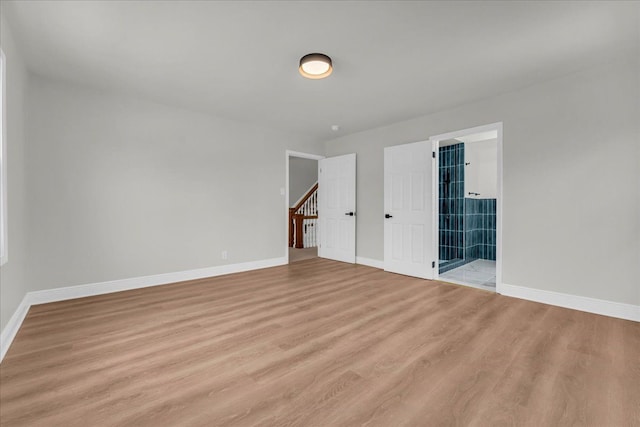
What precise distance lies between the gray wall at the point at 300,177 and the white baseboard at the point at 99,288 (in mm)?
4906

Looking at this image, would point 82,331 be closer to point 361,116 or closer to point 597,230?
point 361,116

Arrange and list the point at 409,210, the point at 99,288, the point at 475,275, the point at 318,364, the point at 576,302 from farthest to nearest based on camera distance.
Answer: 1. the point at 475,275
2. the point at 409,210
3. the point at 99,288
4. the point at 576,302
5. the point at 318,364

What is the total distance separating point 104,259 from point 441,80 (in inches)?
177

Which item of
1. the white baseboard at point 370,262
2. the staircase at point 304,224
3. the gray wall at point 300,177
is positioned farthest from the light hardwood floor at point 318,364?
the gray wall at point 300,177

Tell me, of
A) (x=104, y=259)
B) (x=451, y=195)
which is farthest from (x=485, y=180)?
(x=104, y=259)

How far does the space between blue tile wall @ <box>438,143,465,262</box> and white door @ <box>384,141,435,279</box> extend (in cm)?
207

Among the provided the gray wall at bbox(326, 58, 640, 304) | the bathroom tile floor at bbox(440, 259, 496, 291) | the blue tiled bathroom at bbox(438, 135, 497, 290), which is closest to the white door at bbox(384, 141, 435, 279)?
the bathroom tile floor at bbox(440, 259, 496, 291)

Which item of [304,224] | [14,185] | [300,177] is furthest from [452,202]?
[14,185]

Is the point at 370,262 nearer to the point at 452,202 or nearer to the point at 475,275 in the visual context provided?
the point at 475,275

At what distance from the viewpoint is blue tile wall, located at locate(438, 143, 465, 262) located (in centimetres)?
600

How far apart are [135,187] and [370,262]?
3833mm

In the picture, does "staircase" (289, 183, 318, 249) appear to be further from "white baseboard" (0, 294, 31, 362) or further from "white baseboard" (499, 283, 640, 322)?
"white baseboard" (0, 294, 31, 362)

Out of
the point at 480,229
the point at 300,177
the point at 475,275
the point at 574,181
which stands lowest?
the point at 475,275

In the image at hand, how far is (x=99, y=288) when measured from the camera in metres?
3.52
